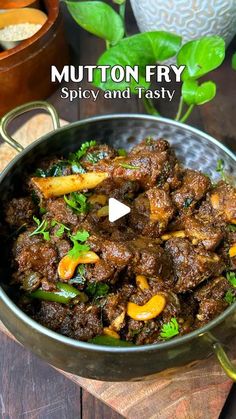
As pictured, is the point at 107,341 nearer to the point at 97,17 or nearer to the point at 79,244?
the point at 79,244

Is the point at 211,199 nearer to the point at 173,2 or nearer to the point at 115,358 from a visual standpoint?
the point at 115,358

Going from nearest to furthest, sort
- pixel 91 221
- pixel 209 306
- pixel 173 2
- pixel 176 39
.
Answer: pixel 209 306 → pixel 91 221 → pixel 176 39 → pixel 173 2

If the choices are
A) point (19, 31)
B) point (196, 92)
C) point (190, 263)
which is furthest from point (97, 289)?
point (19, 31)

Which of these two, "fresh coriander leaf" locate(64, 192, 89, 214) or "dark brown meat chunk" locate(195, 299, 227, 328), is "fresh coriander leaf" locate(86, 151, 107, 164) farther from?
"dark brown meat chunk" locate(195, 299, 227, 328)

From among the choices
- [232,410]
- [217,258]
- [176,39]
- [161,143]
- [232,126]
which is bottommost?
[232,410]

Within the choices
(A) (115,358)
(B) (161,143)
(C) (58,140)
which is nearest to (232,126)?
(B) (161,143)

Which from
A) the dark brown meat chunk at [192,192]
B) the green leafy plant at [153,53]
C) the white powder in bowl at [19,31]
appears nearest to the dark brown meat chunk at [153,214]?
the dark brown meat chunk at [192,192]

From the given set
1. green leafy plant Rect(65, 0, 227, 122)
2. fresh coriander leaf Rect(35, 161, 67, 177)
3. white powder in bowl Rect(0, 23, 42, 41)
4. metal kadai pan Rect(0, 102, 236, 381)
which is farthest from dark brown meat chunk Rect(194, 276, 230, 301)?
white powder in bowl Rect(0, 23, 42, 41)
